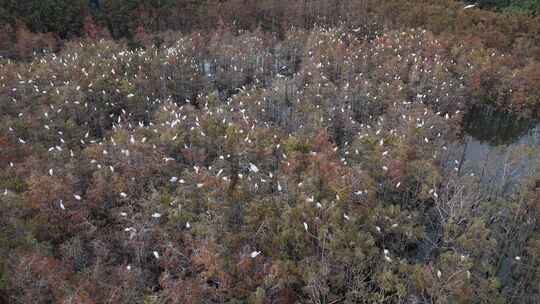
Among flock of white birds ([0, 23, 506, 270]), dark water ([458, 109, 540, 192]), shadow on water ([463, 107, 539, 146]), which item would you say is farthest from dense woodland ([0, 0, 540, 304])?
shadow on water ([463, 107, 539, 146])

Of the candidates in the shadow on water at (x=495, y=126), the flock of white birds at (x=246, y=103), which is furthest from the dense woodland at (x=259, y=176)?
the shadow on water at (x=495, y=126)

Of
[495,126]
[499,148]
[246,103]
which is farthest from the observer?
[495,126]

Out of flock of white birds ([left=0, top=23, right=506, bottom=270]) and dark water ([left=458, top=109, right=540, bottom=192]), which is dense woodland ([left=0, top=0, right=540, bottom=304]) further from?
dark water ([left=458, top=109, right=540, bottom=192])

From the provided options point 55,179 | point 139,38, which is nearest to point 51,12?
point 139,38

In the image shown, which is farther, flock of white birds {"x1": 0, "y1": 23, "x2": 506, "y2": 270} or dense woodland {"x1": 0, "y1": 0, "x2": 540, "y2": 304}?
flock of white birds {"x1": 0, "y1": 23, "x2": 506, "y2": 270}

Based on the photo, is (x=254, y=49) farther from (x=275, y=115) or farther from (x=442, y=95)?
(x=442, y=95)

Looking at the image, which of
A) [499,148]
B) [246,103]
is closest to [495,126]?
[499,148]

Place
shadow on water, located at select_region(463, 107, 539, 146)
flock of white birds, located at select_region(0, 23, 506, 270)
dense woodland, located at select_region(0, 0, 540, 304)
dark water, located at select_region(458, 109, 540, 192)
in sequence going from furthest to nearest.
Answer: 1. shadow on water, located at select_region(463, 107, 539, 146)
2. dark water, located at select_region(458, 109, 540, 192)
3. flock of white birds, located at select_region(0, 23, 506, 270)
4. dense woodland, located at select_region(0, 0, 540, 304)

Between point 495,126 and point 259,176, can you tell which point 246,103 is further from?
point 495,126
